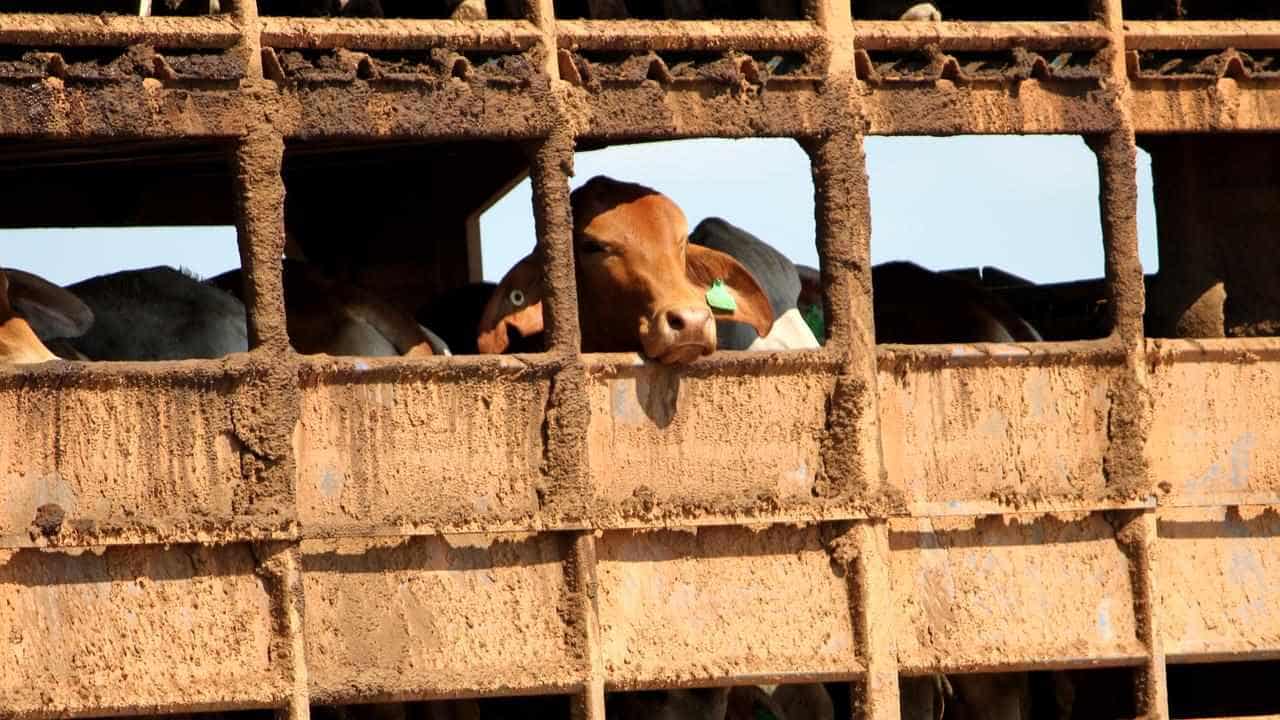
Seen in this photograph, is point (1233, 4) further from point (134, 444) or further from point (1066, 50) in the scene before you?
point (134, 444)

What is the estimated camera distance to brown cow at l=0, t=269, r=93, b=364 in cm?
1309

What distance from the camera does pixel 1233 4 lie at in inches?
630

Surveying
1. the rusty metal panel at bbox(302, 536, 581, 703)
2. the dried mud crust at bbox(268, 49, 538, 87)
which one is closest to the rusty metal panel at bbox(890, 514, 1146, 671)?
the rusty metal panel at bbox(302, 536, 581, 703)

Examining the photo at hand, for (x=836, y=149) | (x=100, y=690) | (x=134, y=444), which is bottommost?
(x=100, y=690)

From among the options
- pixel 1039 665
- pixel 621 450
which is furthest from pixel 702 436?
pixel 1039 665

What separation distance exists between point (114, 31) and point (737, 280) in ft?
11.4

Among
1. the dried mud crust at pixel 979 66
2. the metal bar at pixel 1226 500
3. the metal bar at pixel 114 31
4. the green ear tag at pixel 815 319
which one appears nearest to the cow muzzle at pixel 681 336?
the dried mud crust at pixel 979 66

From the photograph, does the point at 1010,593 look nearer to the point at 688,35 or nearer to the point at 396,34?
the point at 688,35

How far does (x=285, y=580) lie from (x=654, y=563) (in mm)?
1671

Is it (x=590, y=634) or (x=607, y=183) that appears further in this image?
(x=607, y=183)

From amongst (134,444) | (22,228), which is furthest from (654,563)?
(22,228)

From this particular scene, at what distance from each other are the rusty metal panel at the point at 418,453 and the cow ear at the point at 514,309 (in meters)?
1.07

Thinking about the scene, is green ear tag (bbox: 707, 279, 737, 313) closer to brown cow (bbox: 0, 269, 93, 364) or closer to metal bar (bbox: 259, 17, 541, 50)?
metal bar (bbox: 259, 17, 541, 50)

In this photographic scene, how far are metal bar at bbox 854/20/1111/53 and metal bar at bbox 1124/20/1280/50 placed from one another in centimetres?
20
